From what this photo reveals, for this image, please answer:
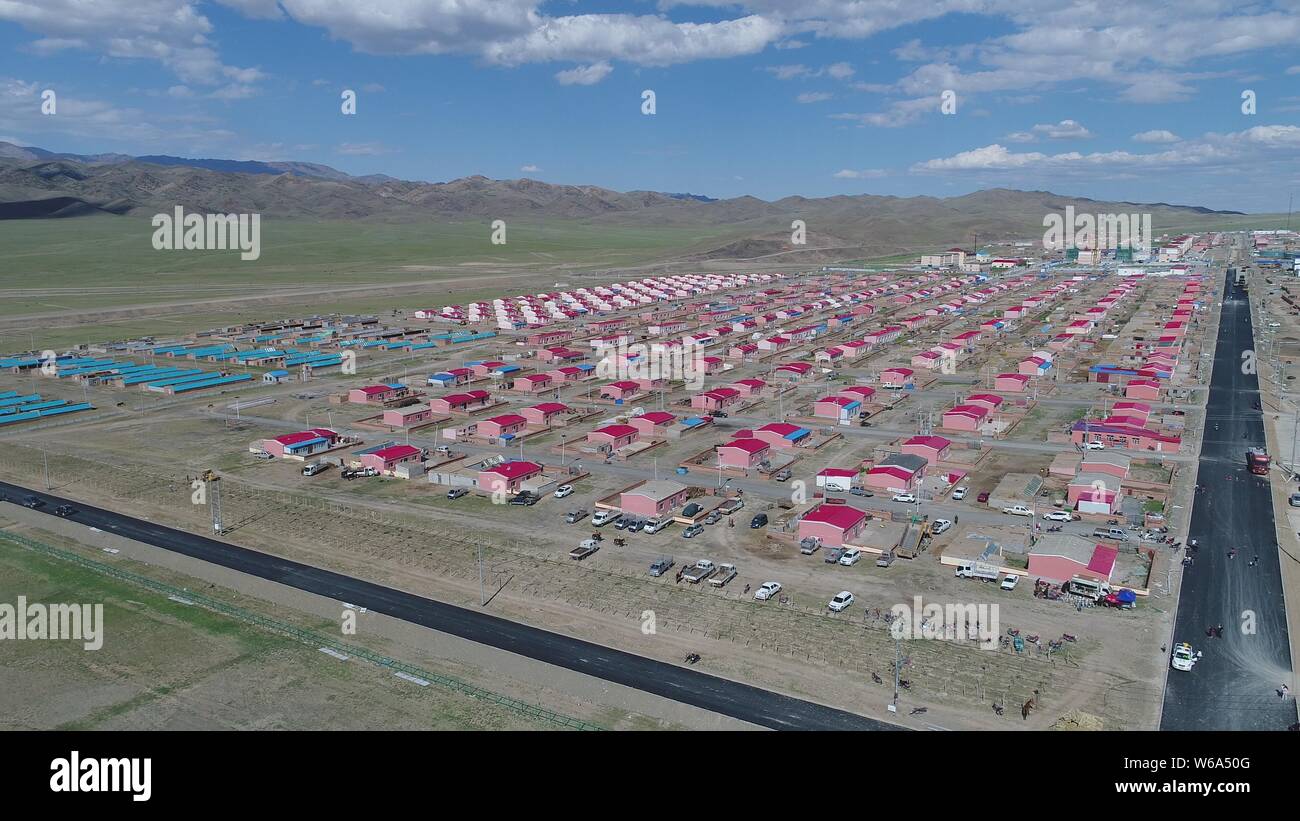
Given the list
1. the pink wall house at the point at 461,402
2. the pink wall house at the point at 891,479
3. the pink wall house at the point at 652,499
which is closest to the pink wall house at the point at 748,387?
the pink wall house at the point at 461,402

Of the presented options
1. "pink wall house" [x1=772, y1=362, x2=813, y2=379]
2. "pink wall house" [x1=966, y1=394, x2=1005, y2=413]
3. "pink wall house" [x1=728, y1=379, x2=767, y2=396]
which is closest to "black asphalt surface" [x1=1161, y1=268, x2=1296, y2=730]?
"pink wall house" [x1=966, y1=394, x2=1005, y2=413]

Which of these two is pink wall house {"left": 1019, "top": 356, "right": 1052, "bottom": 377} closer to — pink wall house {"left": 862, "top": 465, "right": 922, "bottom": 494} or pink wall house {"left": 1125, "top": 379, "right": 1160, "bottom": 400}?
pink wall house {"left": 1125, "top": 379, "right": 1160, "bottom": 400}

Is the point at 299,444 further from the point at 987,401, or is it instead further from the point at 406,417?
the point at 987,401

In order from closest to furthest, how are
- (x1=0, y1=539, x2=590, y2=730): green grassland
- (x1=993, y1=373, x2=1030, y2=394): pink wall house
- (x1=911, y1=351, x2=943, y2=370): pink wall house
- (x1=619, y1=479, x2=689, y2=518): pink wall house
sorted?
1. (x1=0, y1=539, x2=590, y2=730): green grassland
2. (x1=619, y1=479, x2=689, y2=518): pink wall house
3. (x1=993, y1=373, x2=1030, y2=394): pink wall house
4. (x1=911, y1=351, x2=943, y2=370): pink wall house

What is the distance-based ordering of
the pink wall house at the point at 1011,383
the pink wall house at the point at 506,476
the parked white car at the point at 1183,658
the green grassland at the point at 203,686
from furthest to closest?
the pink wall house at the point at 1011,383 → the pink wall house at the point at 506,476 → the parked white car at the point at 1183,658 → the green grassland at the point at 203,686

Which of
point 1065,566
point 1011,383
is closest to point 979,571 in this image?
point 1065,566

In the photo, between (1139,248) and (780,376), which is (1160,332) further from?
(1139,248)

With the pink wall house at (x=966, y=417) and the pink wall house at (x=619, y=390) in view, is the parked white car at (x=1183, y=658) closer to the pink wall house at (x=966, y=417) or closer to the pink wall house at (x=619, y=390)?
the pink wall house at (x=966, y=417)
